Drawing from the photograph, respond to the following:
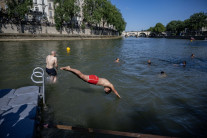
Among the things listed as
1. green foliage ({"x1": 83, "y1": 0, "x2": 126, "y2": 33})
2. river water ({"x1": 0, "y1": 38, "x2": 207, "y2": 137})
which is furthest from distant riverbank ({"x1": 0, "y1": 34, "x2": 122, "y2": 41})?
river water ({"x1": 0, "y1": 38, "x2": 207, "y2": 137})

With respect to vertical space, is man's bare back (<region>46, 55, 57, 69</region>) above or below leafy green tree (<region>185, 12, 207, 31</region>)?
below

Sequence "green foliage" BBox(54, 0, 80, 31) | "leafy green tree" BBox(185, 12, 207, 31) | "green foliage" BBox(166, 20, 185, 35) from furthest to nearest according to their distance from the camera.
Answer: "green foliage" BBox(166, 20, 185, 35)
"leafy green tree" BBox(185, 12, 207, 31)
"green foliage" BBox(54, 0, 80, 31)

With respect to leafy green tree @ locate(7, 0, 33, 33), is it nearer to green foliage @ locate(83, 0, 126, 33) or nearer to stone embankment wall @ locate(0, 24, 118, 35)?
stone embankment wall @ locate(0, 24, 118, 35)

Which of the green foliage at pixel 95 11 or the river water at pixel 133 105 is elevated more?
the green foliage at pixel 95 11

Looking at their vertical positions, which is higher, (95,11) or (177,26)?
(177,26)

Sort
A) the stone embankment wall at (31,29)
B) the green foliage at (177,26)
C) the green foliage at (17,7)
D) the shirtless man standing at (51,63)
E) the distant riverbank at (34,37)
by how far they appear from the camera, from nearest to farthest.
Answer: the shirtless man standing at (51,63), the distant riverbank at (34,37), the green foliage at (17,7), the stone embankment wall at (31,29), the green foliage at (177,26)

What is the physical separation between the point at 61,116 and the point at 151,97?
202 inches

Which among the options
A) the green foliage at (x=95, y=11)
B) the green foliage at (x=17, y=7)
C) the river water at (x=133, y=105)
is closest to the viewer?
the river water at (x=133, y=105)

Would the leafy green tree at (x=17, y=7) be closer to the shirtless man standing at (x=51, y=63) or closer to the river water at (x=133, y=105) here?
the river water at (x=133, y=105)

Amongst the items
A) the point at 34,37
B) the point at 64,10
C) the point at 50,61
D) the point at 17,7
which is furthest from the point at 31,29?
the point at 50,61

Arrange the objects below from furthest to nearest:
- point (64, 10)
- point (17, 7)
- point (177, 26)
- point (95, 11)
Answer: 1. point (177, 26)
2. point (95, 11)
3. point (64, 10)
4. point (17, 7)

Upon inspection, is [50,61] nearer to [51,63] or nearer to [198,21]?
[51,63]

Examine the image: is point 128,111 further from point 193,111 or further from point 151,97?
point 193,111

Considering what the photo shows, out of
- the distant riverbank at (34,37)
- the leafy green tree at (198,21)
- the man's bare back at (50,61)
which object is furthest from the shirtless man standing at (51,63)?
the leafy green tree at (198,21)
